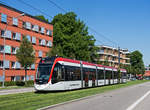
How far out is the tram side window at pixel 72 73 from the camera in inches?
815

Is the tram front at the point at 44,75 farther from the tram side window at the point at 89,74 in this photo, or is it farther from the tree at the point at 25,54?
the tree at the point at 25,54

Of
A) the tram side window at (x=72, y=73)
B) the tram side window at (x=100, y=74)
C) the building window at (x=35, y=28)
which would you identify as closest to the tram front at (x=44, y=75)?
the tram side window at (x=72, y=73)

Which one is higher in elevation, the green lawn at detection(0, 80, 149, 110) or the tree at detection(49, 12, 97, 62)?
the tree at detection(49, 12, 97, 62)

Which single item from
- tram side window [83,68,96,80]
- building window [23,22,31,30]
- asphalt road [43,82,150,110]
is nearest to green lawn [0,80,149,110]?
asphalt road [43,82,150,110]

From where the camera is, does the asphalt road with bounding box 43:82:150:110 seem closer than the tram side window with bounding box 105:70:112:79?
Yes

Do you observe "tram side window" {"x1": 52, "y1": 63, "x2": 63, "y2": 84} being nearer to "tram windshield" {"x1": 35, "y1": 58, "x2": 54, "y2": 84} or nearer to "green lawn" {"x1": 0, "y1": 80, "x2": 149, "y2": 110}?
"tram windshield" {"x1": 35, "y1": 58, "x2": 54, "y2": 84}

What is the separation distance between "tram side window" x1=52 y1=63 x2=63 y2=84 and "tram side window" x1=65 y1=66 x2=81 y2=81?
1241 mm

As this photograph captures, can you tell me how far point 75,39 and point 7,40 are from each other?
16.4 m

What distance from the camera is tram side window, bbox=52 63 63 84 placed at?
18.7 metres

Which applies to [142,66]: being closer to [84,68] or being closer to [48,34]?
[48,34]

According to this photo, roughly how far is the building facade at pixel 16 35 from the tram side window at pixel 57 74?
17.4 metres

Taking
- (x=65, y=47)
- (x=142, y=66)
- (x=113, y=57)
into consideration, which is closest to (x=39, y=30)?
(x=65, y=47)

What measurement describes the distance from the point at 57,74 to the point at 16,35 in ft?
81.7

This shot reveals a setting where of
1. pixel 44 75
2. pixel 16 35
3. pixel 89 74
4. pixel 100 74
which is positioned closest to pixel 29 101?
pixel 44 75
